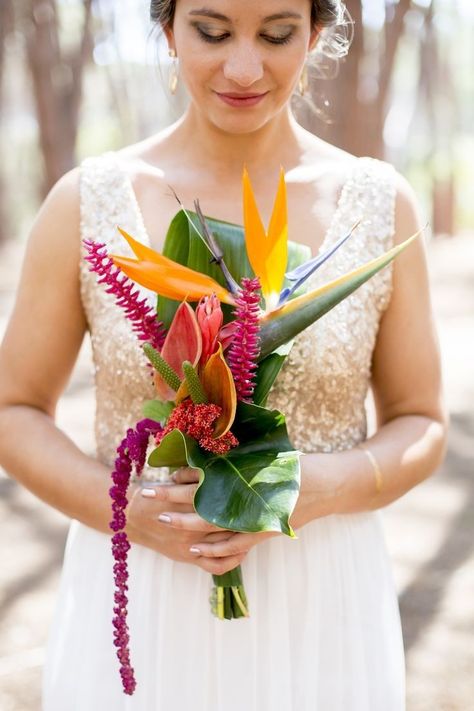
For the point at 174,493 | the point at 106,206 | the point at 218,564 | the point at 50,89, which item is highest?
the point at 106,206

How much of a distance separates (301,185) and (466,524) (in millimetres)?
2752

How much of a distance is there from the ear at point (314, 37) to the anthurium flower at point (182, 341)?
705 mm

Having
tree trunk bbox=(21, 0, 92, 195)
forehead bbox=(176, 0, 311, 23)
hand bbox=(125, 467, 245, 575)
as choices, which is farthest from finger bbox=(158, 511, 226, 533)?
tree trunk bbox=(21, 0, 92, 195)

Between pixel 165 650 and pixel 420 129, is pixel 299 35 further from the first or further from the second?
pixel 420 129

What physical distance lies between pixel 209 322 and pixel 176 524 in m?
0.34

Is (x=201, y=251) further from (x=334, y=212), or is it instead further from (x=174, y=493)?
(x=334, y=212)

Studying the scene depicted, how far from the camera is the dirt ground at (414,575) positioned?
3006 millimetres

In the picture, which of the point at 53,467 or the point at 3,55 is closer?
the point at 53,467

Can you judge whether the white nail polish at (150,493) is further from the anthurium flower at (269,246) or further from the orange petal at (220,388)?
the anthurium flower at (269,246)

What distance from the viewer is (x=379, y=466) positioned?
1.64 m

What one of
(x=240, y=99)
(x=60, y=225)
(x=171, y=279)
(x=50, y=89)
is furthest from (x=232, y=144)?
(x=50, y=89)

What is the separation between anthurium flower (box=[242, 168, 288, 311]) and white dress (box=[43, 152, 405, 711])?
0.33 m

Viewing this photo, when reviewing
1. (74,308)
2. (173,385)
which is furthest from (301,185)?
(173,385)

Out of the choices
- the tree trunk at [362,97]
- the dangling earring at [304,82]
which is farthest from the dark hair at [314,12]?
the tree trunk at [362,97]
